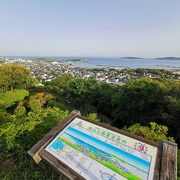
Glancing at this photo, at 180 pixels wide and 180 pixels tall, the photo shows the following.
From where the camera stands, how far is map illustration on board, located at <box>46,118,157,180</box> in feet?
5.79

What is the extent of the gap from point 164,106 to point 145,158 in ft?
36.5

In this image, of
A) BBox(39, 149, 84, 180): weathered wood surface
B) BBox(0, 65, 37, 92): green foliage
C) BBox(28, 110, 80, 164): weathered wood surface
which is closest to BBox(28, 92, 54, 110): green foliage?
BBox(0, 65, 37, 92): green foliage

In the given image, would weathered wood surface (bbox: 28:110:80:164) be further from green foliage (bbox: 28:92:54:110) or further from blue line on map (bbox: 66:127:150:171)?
green foliage (bbox: 28:92:54:110)

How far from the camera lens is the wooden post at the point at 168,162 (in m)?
1.66

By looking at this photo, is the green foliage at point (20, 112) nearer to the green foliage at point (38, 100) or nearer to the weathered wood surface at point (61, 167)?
the green foliage at point (38, 100)

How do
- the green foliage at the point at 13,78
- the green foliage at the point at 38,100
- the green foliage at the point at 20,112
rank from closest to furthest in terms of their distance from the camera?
the green foliage at the point at 20,112
the green foliage at the point at 38,100
the green foliage at the point at 13,78

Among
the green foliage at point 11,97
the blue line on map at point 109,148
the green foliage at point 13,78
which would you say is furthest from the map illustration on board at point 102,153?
the green foliage at point 13,78

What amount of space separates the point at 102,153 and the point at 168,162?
75 centimetres

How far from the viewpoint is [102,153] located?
2.03 metres

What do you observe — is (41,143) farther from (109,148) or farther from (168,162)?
(168,162)

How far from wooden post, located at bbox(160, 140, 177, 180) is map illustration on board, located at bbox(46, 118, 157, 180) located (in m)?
0.10

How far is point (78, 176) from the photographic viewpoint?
1.80 metres

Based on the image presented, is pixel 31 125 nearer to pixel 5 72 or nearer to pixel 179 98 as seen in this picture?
pixel 179 98

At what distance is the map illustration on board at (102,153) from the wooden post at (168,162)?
10cm
